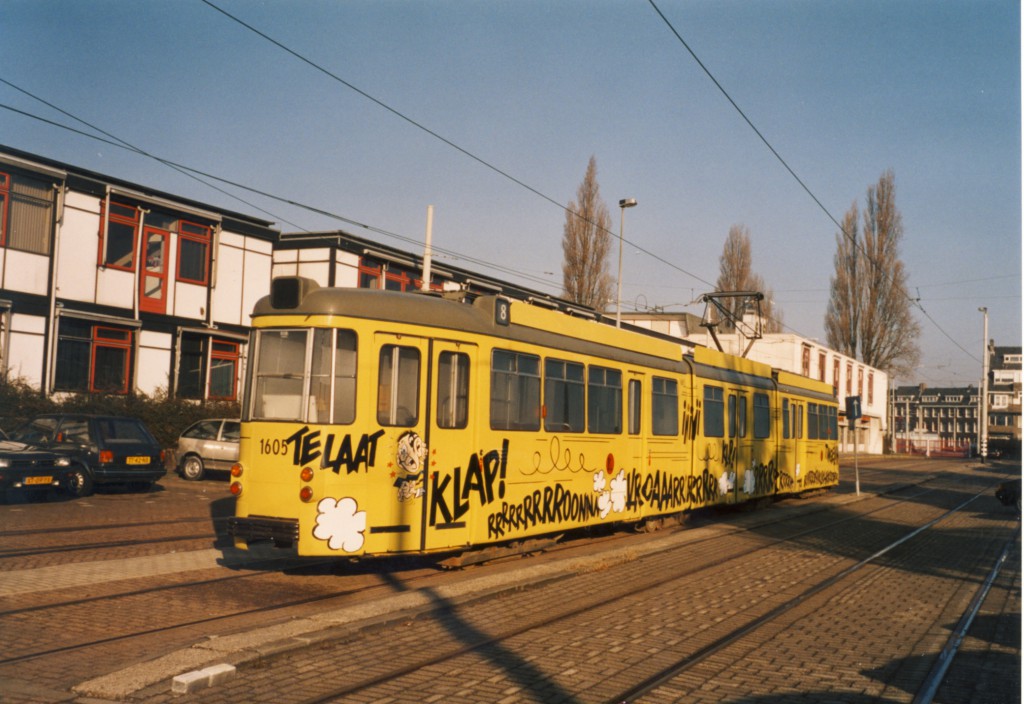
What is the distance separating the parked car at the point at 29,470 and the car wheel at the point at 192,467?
19.9 ft

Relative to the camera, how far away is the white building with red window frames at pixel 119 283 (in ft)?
79.9

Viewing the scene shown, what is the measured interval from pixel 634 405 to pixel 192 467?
13.4 metres

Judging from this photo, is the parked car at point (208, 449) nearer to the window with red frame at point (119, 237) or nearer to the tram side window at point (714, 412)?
the window with red frame at point (119, 237)

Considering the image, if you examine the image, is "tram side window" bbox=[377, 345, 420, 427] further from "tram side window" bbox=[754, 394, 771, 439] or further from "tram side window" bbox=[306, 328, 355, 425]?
"tram side window" bbox=[754, 394, 771, 439]

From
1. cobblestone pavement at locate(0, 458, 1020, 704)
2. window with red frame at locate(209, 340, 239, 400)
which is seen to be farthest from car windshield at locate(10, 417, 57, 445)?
window with red frame at locate(209, 340, 239, 400)

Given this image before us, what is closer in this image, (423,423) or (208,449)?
(423,423)

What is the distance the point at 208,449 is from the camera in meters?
23.2

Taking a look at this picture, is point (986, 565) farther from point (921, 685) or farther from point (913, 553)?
point (921, 685)

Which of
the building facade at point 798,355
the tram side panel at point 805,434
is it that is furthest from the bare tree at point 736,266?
the tram side panel at point 805,434

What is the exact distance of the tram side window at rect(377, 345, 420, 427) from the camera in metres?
9.80

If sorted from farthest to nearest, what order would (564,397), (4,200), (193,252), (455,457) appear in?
(193,252), (4,200), (564,397), (455,457)

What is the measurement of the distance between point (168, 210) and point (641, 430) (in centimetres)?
1903

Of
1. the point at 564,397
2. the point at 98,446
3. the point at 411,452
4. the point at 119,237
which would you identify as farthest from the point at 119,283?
the point at 411,452

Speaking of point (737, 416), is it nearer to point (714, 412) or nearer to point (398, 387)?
point (714, 412)
